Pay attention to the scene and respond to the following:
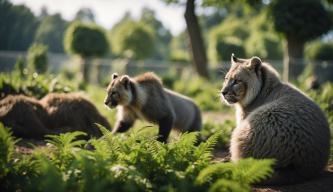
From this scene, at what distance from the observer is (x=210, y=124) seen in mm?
10922

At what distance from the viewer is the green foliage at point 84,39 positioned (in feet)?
86.9

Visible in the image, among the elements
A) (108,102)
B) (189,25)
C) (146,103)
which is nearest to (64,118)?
(108,102)

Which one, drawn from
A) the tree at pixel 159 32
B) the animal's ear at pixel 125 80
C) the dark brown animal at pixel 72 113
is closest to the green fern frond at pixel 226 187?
the animal's ear at pixel 125 80

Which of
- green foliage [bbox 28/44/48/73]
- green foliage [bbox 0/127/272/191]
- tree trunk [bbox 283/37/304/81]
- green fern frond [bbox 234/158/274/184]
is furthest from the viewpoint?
tree trunk [bbox 283/37/304/81]

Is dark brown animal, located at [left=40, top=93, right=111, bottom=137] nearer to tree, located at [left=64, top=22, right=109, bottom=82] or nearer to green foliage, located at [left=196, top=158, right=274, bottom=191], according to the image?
green foliage, located at [left=196, top=158, right=274, bottom=191]

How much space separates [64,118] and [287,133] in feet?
15.4

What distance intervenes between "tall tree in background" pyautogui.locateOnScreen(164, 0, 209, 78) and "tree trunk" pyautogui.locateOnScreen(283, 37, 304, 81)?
4049 millimetres

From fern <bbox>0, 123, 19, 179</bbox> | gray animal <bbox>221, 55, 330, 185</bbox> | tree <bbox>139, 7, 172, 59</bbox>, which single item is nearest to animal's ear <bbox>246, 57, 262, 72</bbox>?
gray animal <bbox>221, 55, 330, 185</bbox>

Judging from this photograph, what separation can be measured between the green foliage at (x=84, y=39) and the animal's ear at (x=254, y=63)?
21090mm

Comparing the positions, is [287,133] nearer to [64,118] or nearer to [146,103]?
[146,103]

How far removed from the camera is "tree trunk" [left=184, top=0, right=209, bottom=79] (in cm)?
2070

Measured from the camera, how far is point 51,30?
914 inches

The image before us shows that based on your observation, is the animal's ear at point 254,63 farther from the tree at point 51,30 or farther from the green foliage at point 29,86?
the tree at point 51,30

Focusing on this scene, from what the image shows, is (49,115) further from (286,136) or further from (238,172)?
(238,172)
